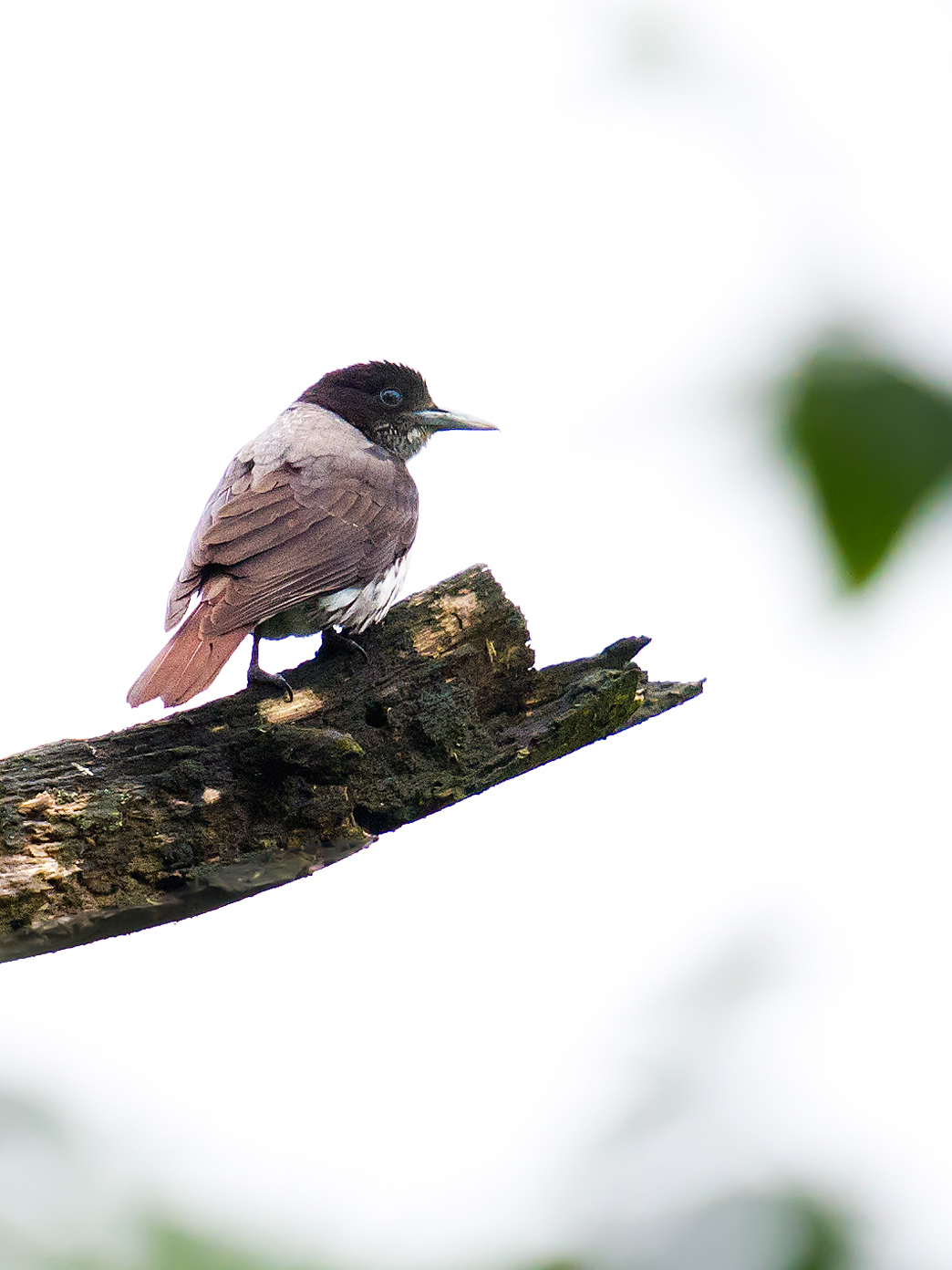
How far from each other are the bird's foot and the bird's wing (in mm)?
200

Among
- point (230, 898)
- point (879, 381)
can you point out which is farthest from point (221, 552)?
point (879, 381)

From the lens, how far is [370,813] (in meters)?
3.75

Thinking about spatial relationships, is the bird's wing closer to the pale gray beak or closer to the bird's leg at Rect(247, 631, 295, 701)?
the bird's leg at Rect(247, 631, 295, 701)

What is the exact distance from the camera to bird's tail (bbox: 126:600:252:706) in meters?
3.84

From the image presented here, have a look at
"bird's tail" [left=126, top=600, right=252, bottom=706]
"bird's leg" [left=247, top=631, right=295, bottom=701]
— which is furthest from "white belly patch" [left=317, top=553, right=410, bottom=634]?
"bird's tail" [left=126, top=600, right=252, bottom=706]

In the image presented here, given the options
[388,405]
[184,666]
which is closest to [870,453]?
[184,666]

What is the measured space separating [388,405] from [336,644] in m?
2.36

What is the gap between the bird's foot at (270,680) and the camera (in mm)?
4219

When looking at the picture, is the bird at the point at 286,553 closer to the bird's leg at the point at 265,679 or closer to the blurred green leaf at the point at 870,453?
the bird's leg at the point at 265,679

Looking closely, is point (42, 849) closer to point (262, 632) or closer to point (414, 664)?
point (414, 664)

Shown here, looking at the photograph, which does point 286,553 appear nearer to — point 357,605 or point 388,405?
point 357,605

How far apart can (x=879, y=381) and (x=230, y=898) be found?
3.13m

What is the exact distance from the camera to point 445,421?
6.55 m

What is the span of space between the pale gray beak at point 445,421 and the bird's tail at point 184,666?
→ 8.54 ft
